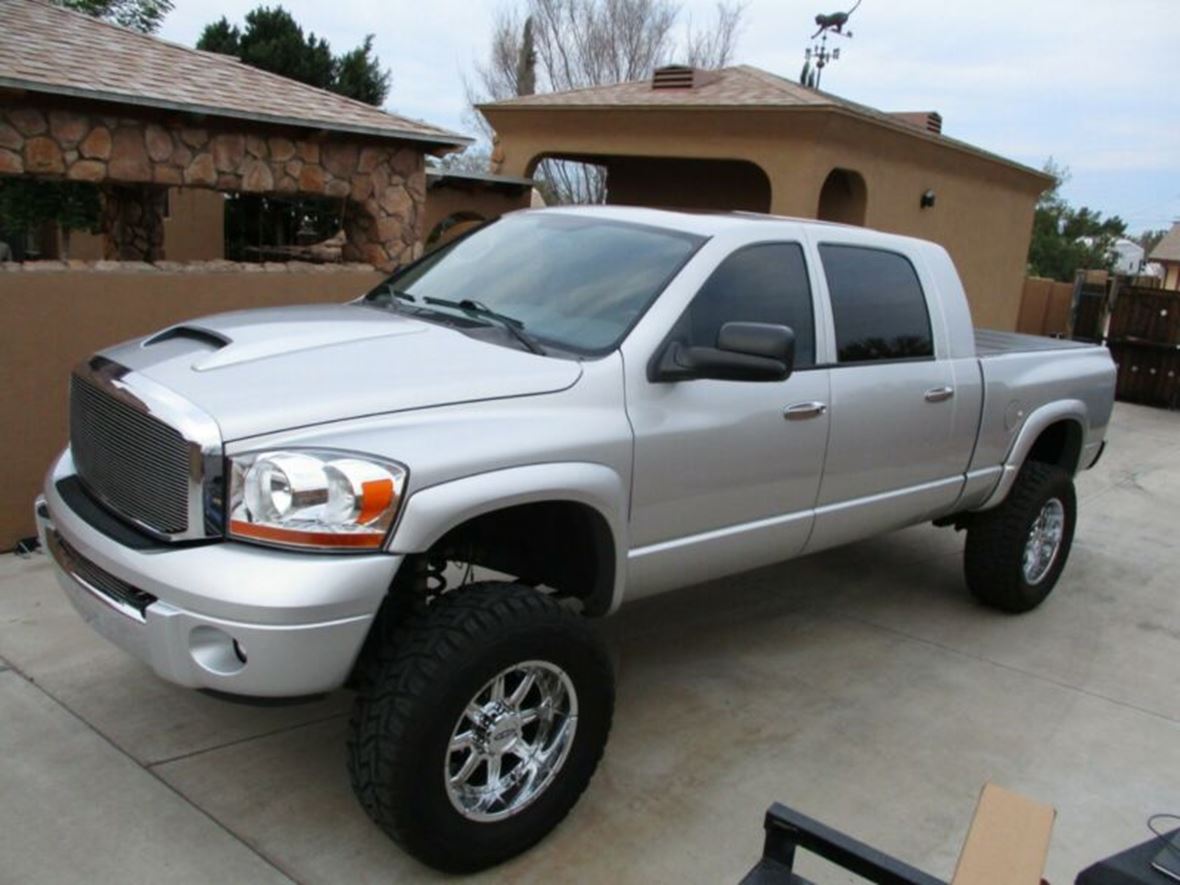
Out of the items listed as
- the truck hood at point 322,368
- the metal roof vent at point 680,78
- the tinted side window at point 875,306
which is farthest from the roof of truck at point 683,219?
the metal roof vent at point 680,78

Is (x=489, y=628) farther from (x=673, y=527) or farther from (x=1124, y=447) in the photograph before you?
(x=1124, y=447)

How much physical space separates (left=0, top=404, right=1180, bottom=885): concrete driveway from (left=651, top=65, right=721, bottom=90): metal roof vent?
7898mm

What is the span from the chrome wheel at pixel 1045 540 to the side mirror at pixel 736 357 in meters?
2.92

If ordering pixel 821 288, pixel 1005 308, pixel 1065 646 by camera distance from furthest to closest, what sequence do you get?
pixel 1005 308
pixel 1065 646
pixel 821 288

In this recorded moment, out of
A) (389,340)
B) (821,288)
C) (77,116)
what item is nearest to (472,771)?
(389,340)

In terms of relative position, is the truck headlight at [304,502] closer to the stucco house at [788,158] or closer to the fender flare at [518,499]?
→ the fender flare at [518,499]

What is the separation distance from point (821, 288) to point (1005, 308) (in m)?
12.6

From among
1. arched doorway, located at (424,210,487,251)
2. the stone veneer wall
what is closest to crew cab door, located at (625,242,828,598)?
the stone veneer wall

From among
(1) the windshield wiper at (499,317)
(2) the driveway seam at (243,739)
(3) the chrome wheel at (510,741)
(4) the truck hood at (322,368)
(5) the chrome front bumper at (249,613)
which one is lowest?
(2) the driveway seam at (243,739)

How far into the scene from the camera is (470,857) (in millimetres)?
3031

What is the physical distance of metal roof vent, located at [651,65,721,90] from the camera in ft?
39.8

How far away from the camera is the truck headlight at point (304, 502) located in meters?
2.69

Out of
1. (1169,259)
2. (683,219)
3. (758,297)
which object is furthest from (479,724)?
(1169,259)

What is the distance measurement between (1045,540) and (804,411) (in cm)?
260
